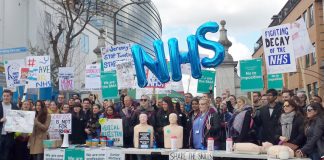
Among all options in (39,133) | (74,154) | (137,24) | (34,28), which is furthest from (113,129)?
(137,24)

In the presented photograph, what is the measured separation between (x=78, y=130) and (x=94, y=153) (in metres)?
1.47

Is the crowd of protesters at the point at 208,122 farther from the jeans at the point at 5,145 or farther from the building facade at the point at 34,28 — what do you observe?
the building facade at the point at 34,28

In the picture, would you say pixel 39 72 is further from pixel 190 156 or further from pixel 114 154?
pixel 190 156

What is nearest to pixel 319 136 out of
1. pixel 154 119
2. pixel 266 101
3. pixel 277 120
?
pixel 277 120

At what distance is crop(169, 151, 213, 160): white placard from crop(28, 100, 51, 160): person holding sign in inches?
137

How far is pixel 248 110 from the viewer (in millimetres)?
9750

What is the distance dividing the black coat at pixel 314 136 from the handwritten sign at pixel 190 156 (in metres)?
1.71

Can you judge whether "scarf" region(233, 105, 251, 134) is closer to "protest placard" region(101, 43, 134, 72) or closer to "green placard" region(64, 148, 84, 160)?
"green placard" region(64, 148, 84, 160)

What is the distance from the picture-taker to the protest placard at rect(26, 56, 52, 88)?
14.6m

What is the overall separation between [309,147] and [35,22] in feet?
106

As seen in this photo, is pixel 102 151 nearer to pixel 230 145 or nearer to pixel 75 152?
pixel 75 152

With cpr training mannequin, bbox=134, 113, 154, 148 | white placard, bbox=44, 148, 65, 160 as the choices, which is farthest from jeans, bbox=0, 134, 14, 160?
cpr training mannequin, bbox=134, 113, 154, 148

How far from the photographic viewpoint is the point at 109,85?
1520 cm

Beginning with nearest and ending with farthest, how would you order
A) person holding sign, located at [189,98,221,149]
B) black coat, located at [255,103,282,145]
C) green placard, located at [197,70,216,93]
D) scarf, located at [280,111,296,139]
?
scarf, located at [280,111,296,139] < person holding sign, located at [189,98,221,149] < black coat, located at [255,103,282,145] < green placard, located at [197,70,216,93]
